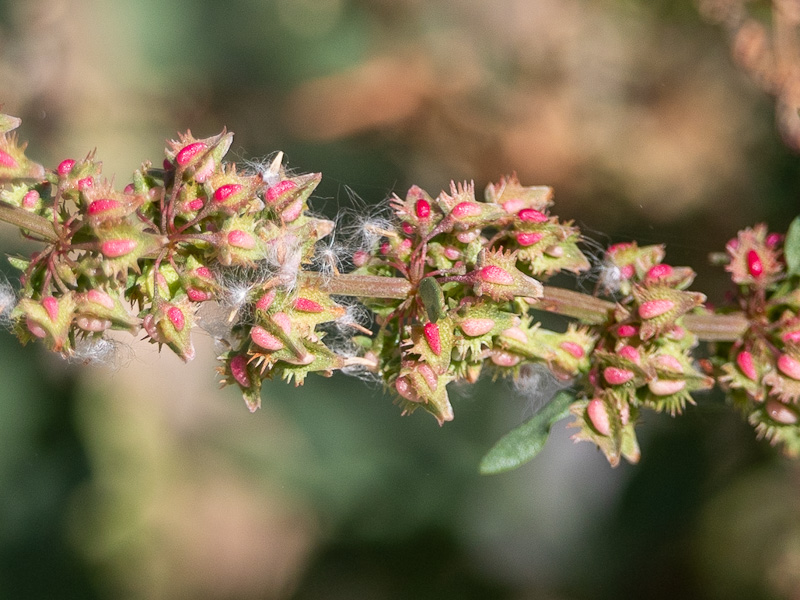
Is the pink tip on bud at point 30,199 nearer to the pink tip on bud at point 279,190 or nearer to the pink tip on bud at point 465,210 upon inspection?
the pink tip on bud at point 279,190

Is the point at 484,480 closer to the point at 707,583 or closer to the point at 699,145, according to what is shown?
the point at 707,583

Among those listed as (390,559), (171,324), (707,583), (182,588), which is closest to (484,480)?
(390,559)

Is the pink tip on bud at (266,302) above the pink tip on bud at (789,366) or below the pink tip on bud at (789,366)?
below

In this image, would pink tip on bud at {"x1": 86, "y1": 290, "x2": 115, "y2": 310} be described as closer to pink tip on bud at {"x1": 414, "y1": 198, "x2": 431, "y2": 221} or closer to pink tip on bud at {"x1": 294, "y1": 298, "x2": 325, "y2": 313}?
pink tip on bud at {"x1": 294, "y1": 298, "x2": 325, "y2": 313}

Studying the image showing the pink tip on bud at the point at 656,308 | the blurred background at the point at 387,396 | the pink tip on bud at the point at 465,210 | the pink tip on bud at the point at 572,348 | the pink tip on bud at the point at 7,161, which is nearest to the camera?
the pink tip on bud at the point at 7,161

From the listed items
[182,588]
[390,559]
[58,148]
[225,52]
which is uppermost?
[225,52]

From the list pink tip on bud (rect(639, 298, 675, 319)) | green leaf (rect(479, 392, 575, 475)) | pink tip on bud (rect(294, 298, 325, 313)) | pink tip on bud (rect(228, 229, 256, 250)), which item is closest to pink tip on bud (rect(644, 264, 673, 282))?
pink tip on bud (rect(639, 298, 675, 319))

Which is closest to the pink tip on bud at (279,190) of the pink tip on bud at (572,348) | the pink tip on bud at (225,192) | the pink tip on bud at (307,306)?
the pink tip on bud at (225,192)
